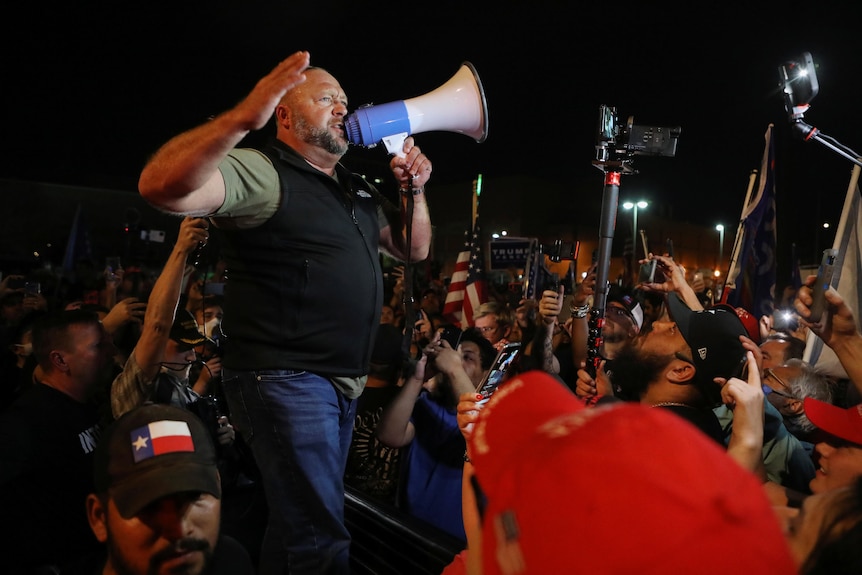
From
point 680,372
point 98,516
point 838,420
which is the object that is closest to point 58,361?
point 98,516

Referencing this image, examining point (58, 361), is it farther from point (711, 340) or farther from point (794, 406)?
point (794, 406)

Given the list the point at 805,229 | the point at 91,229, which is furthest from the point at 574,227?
the point at 91,229

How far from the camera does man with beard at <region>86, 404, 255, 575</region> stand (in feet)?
6.20

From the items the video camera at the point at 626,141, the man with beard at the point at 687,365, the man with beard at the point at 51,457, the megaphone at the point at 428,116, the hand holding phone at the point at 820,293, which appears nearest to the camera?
the megaphone at the point at 428,116

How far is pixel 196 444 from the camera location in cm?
206

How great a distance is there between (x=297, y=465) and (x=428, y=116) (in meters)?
1.66

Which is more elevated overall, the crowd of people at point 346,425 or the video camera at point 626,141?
the video camera at point 626,141

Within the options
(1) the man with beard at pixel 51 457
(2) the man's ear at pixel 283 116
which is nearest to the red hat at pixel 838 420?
(2) the man's ear at pixel 283 116

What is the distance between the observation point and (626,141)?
11.1 feet

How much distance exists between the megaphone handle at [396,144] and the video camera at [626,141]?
1.18 meters

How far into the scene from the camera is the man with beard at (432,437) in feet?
11.5

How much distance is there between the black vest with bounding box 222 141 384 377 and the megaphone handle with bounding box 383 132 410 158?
31 cm

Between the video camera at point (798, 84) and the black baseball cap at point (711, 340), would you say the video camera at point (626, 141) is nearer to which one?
the black baseball cap at point (711, 340)

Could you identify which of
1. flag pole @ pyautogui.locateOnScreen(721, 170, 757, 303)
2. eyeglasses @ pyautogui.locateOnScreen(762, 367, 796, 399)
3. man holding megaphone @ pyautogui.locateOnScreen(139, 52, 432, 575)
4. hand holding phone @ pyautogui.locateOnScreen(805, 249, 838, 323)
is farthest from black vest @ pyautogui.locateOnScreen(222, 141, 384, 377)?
flag pole @ pyautogui.locateOnScreen(721, 170, 757, 303)
